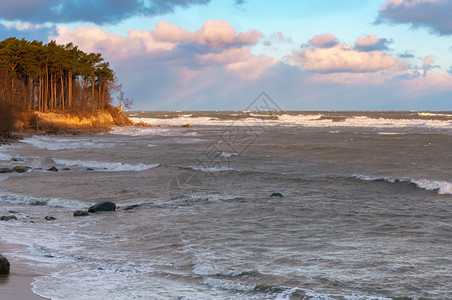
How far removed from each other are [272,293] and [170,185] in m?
13.0

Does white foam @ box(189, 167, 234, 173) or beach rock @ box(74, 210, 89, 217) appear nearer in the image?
beach rock @ box(74, 210, 89, 217)

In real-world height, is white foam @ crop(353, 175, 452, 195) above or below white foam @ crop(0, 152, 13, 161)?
below

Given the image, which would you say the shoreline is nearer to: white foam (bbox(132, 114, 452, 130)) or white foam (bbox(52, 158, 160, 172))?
white foam (bbox(52, 158, 160, 172))

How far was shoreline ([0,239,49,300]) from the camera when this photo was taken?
6407mm

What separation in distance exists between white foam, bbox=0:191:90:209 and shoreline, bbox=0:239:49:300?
19.9 feet

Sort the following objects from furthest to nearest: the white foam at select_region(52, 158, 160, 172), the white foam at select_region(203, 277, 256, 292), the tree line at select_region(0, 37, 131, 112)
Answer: the tree line at select_region(0, 37, 131, 112), the white foam at select_region(52, 158, 160, 172), the white foam at select_region(203, 277, 256, 292)

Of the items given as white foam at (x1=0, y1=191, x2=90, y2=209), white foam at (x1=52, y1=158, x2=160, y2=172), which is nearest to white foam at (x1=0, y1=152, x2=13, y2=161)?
white foam at (x1=52, y1=158, x2=160, y2=172)

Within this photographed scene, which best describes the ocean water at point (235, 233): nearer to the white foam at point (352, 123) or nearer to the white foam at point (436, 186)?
the white foam at point (436, 186)

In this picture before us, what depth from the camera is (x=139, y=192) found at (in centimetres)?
1794

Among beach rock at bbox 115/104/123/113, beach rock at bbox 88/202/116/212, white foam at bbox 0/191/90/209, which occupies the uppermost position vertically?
beach rock at bbox 115/104/123/113

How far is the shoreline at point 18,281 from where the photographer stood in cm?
641

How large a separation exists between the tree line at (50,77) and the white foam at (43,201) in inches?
1275

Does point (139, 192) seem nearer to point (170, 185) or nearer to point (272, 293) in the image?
point (170, 185)

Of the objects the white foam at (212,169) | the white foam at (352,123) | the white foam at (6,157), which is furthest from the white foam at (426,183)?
the white foam at (352,123)
